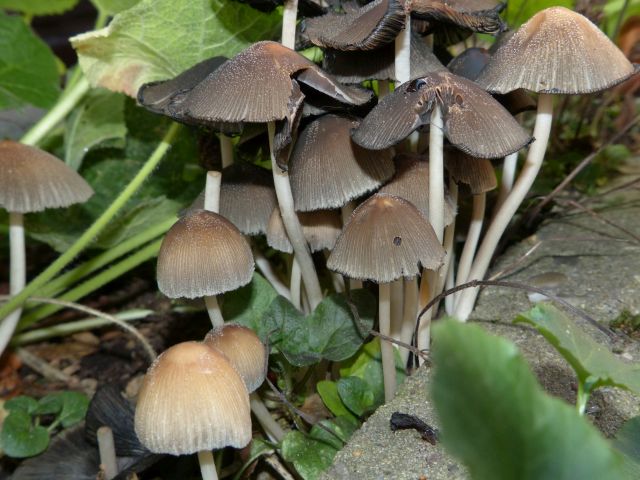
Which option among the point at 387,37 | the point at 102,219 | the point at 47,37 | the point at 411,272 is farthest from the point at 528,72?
the point at 47,37

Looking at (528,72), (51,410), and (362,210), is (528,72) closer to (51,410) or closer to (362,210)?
(362,210)

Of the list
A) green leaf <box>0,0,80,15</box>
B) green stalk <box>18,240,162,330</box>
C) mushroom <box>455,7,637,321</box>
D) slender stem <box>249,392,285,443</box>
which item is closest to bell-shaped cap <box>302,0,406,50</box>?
mushroom <box>455,7,637,321</box>

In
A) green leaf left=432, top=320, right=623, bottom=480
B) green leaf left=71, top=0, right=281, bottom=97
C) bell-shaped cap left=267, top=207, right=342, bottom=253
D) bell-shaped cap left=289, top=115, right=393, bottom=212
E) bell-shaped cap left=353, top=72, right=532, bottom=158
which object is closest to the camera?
green leaf left=432, top=320, right=623, bottom=480

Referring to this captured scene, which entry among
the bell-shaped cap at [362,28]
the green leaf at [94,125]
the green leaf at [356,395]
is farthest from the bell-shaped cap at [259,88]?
the green leaf at [94,125]

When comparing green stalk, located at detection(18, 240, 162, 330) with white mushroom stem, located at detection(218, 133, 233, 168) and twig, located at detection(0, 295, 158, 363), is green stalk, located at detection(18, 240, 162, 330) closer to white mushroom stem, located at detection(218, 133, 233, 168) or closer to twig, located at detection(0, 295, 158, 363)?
twig, located at detection(0, 295, 158, 363)

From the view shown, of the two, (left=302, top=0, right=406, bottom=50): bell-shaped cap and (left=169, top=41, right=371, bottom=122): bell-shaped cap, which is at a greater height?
(left=302, top=0, right=406, bottom=50): bell-shaped cap

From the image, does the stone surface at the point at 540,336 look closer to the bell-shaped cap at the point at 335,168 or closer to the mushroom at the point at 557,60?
the bell-shaped cap at the point at 335,168
